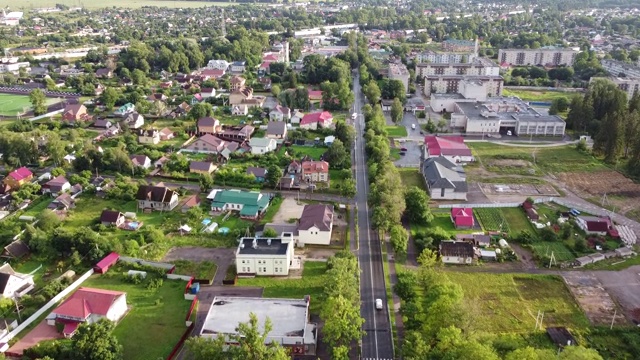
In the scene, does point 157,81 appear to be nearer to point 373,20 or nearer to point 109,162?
point 109,162

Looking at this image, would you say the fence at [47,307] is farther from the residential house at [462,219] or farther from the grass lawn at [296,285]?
the residential house at [462,219]

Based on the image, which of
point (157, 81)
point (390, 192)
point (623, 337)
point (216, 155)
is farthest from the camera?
point (157, 81)

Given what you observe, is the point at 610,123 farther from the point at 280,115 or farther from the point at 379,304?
the point at 280,115

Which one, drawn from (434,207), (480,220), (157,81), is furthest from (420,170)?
(157,81)

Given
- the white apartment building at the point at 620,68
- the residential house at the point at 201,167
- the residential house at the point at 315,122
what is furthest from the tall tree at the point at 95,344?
the white apartment building at the point at 620,68

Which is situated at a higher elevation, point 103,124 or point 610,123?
point 610,123

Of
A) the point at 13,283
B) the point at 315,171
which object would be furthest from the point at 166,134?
the point at 13,283

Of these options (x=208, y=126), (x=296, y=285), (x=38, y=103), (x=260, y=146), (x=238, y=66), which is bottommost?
(x=296, y=285)
